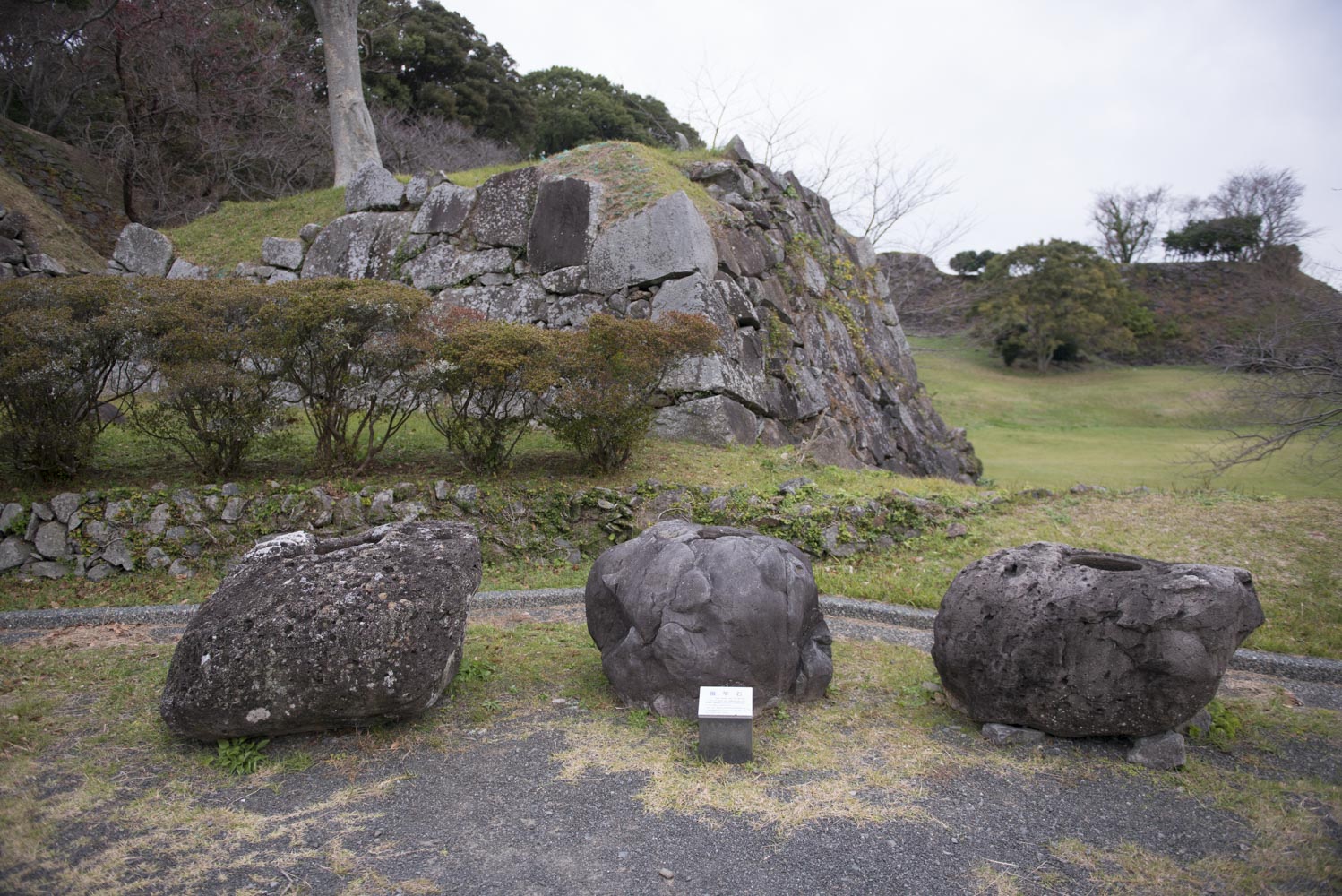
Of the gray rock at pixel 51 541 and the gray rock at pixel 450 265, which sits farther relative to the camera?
the gray rock at pixel 450 265

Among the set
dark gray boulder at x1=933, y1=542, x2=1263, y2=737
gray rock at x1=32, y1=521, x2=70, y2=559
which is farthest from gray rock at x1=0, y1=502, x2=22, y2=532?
dark gray boulder at x1=933, y1=542, x2=1263, y2=737

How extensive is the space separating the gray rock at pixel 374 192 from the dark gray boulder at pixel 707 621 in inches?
421

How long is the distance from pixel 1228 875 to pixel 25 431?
361 inches

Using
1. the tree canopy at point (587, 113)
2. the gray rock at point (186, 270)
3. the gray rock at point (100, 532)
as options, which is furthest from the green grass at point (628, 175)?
the tree canopy at point (587, 113)

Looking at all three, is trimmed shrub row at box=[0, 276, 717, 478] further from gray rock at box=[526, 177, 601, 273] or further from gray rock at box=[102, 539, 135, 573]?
gray rock at box=[526, 177, 601, 273]

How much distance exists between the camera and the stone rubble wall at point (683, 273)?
11219mm

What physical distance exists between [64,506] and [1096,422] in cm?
2485

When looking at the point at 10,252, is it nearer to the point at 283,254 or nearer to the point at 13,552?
the point at 283,254

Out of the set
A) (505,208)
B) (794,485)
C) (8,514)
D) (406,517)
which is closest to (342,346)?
(406,517)

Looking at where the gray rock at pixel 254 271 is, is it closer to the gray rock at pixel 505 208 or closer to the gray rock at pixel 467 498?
the gray rock at pixel 505 208

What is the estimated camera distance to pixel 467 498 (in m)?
8.06

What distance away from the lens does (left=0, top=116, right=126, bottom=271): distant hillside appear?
13.5 meters

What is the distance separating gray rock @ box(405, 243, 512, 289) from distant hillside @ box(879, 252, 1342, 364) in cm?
2185

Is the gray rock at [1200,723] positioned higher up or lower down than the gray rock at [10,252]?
lower down
